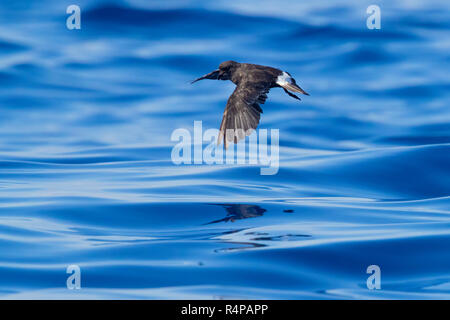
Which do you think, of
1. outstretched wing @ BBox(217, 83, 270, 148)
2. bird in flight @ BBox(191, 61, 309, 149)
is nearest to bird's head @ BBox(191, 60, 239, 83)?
bird in flight @ BBox(191, 61, 309, 149)

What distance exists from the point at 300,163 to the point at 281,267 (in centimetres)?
730

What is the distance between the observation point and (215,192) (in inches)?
507

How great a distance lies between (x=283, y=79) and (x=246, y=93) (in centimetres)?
61

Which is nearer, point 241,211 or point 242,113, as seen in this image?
point 242,113

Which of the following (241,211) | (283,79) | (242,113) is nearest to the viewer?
(242,113)

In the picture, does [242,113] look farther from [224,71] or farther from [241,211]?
[241,211]

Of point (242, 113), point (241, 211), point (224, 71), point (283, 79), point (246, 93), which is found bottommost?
point (241, 211)

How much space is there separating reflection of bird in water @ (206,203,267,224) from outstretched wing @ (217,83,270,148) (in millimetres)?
1518

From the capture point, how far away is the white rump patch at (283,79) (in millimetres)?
10750

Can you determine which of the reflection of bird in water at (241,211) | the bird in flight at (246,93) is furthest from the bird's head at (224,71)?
the reflection of bird in water at (241,211)

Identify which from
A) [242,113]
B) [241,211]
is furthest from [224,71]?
[241,211]

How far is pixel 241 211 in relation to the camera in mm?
11602

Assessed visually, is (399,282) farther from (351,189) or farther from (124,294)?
(351,189)

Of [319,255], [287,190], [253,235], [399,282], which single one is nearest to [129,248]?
[253,235]
